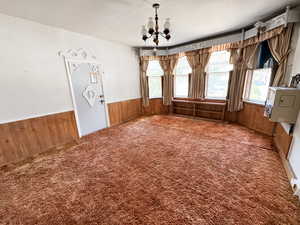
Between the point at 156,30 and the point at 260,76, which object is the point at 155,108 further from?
the point at 156,30

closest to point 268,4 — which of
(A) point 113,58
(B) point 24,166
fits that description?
(A) point 113,58

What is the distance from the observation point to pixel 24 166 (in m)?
2.24

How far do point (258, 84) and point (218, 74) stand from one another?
3.50ft

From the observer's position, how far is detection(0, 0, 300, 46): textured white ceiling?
1.94 meters

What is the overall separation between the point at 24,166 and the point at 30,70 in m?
1.78

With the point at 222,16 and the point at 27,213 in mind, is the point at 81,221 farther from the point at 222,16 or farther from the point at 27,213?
the point at 222,16

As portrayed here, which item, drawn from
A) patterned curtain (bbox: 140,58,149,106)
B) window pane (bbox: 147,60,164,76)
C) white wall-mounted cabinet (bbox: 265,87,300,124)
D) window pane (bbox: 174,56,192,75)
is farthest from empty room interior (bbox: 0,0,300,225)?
window pane (bbox: 147,60,164,76)

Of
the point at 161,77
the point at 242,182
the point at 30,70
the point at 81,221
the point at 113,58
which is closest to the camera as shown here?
the point at 81,221

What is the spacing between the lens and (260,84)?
10.3 ft

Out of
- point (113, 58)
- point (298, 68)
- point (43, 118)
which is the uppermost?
point (113, 58)

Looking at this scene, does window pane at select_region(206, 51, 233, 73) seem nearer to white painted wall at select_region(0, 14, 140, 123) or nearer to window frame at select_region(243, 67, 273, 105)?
window frame at select_region(243, 67, 273, 105)

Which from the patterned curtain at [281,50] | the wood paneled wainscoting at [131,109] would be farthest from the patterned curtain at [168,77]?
the patterned curtain at [281,50]

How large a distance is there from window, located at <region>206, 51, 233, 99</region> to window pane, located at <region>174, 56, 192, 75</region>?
0.70 metres

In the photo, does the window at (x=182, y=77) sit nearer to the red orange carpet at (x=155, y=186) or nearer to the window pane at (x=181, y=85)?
the window pane at (x=181, y=85)
